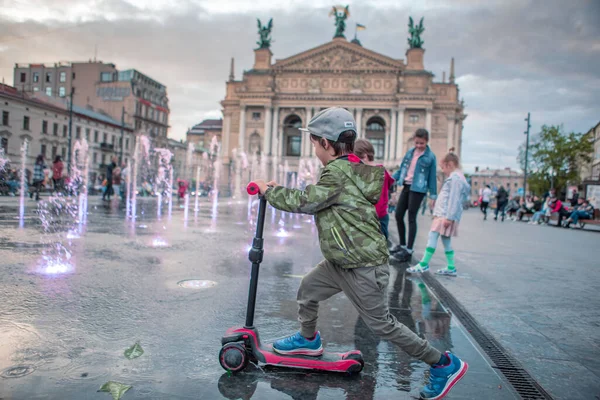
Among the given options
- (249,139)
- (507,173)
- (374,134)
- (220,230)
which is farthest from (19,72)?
(507,173)

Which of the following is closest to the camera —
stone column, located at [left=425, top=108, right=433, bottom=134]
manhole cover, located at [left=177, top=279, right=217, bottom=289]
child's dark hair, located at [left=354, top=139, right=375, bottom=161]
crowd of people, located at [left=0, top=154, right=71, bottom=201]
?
manhole cover, located at [left=177, top=279, right=217, bottom=289]

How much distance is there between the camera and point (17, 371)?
2.35m

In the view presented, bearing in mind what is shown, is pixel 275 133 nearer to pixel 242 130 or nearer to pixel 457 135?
pixel 242 130

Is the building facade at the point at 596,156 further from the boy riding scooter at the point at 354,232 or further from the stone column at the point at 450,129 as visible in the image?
the boy riding scooter at the point at 354,232

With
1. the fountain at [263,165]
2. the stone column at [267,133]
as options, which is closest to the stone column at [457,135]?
the stone column at [267,133]

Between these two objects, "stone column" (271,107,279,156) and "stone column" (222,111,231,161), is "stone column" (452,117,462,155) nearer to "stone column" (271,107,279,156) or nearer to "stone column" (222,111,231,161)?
"stone column" (271,107,279,156)

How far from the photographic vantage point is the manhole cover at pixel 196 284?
4.36 m

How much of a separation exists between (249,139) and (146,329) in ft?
197

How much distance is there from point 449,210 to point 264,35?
2451 inches

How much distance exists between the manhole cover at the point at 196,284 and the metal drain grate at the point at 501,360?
7.46 feet

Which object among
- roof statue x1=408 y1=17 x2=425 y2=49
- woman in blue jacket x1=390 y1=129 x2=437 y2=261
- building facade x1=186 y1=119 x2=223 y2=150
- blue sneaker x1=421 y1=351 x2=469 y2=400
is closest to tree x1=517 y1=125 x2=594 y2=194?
roof statue x1=408 y1=17 x2=425 y2=49

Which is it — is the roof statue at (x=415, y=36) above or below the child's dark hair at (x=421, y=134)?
above

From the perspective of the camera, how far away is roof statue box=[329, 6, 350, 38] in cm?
6456

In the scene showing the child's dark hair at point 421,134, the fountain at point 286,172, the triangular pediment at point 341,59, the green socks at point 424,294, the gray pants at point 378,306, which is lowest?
the green socks at point 424,294
